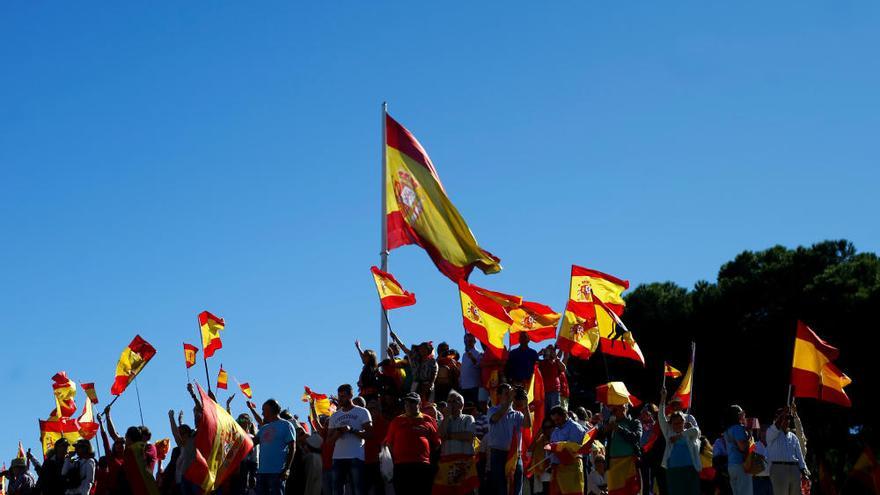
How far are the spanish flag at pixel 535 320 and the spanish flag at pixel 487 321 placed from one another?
2.56ft

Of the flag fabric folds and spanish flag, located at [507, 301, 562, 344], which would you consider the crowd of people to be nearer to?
the flag fabric folds

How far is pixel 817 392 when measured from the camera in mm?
19844

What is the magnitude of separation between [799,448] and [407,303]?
773 cm

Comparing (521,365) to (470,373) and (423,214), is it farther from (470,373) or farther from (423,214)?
(423,214)

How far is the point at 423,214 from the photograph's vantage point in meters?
25.0

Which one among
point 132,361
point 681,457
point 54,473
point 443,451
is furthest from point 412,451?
point 132,361

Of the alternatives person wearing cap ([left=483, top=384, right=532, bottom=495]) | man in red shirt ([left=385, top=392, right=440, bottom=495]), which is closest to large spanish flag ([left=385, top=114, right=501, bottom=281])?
person wearing cap ([left=483, top=384, right=532, bottom=495])

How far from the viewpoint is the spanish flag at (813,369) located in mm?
19812

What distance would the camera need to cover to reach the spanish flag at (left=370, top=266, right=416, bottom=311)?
74.3 ft

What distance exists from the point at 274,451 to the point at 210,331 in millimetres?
6913

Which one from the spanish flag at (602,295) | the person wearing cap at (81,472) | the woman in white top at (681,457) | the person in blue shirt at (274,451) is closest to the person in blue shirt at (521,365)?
the spanish flag at (602,295)

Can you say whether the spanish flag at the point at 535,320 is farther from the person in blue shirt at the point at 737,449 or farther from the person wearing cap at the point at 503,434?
the person wearing cap at the point at 503,434

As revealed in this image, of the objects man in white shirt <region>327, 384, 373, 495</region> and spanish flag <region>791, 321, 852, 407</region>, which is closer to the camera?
man in white shirt <region>327, 384, 373, 495</region>

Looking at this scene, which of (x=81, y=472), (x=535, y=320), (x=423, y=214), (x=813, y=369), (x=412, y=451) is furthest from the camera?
(x=423, y=214)
